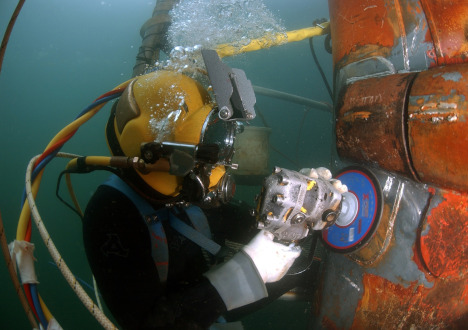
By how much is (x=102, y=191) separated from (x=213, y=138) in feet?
2.82

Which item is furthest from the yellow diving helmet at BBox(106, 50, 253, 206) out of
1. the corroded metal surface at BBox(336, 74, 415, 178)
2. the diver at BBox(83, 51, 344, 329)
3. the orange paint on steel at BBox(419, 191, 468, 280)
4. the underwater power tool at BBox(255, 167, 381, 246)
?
the orange paint on steel at BBox(419, 191, 468, 280)

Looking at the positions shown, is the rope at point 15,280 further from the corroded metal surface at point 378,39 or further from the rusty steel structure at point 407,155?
the corroded metal surface at point 378,39

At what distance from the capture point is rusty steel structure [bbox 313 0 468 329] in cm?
135

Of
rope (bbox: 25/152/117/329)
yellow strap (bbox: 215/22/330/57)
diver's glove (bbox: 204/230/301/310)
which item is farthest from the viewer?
yellow strap (bbox: 215/22/330/57)

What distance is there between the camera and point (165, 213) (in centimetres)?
182

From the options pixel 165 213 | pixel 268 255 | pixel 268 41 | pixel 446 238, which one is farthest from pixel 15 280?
Result: pixel 268 41

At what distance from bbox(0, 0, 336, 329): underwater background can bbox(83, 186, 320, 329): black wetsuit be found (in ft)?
6.04

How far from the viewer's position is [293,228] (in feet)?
4.72

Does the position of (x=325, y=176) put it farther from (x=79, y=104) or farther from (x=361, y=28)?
(x=79, y=104)

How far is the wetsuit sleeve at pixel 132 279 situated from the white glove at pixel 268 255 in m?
0.30

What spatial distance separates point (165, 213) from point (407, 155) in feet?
5.47

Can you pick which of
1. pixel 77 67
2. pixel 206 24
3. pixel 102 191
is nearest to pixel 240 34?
pixel 206 24

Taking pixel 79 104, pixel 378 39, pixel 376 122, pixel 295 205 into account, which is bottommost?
pixel 79 104

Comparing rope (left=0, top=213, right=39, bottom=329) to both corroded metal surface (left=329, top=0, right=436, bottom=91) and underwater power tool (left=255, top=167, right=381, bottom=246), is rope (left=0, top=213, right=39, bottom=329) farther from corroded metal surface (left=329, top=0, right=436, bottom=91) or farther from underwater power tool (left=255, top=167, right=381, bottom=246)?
corroded metal surface (left=329, top=0, right=436, bottom=91)
